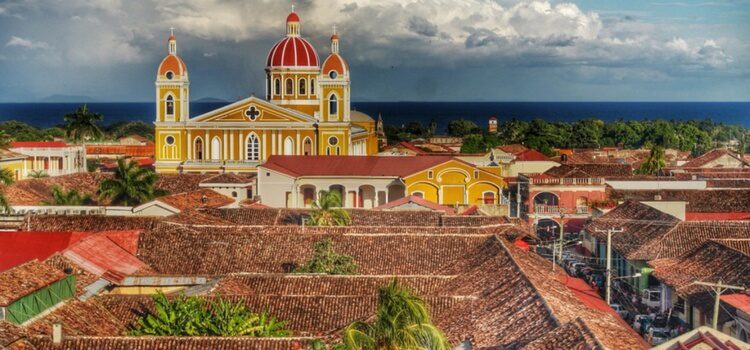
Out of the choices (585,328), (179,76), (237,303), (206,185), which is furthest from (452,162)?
(585,328)

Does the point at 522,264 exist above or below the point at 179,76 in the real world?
below

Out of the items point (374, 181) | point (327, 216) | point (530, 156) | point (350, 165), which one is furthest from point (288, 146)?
point (327, 216)

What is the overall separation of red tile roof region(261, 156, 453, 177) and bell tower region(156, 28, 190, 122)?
397 inches

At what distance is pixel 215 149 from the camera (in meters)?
68.8

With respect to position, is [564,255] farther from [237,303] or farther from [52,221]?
[237,303]

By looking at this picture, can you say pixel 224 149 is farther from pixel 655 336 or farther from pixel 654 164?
pixel 655 336

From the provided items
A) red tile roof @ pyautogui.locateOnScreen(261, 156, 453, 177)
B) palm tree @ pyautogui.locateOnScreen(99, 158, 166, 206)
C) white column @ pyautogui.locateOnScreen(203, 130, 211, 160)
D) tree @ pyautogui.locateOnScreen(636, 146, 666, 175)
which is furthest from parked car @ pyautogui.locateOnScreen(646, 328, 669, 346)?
tree @ pyautogui.locateOnScreen(636, 146, 666, 175)

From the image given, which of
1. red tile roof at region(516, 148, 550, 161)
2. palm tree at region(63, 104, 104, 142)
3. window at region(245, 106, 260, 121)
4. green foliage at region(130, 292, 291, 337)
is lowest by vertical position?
green foliage at region(130, 292, 291, 337)

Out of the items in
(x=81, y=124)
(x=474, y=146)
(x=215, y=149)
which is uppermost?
(x=81, y=124)

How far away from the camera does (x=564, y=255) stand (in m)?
44.2

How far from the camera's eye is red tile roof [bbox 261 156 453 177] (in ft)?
196

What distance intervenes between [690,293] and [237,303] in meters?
Answer: 12.5

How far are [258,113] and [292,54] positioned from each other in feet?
18.2

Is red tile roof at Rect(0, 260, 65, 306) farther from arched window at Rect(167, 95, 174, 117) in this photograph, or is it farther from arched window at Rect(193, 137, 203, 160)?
arched window at Rect(167, 95, 174, 117)
